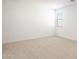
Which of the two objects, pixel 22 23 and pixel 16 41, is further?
pixel 22 23

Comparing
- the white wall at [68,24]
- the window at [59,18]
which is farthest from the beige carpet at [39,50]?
the window at [59,18]

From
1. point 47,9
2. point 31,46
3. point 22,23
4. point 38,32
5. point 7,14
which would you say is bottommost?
point 31,46

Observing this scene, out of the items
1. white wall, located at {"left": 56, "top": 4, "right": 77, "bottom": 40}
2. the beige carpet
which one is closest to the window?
white wall, located at {"left": 56, "top": 4, "right": 77, "bottom": 40}

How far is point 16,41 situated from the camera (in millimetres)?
2643

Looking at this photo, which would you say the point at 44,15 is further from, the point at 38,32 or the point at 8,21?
the point at 8,21

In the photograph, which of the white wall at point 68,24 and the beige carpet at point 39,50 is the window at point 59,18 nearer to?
the white wall at point 68,24

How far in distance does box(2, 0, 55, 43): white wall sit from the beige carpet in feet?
0.59

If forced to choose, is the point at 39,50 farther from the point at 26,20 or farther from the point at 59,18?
the point at 59,18

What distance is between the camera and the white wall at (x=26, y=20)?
2791mm

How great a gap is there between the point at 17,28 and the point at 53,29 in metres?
1.14

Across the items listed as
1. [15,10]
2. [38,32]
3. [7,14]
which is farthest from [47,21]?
[7,14]

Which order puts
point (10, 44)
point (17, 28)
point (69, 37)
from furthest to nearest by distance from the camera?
point (69, 37)
point (17, 28)
point (10, 44)

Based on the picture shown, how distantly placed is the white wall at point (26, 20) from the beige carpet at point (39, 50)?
0.18 m

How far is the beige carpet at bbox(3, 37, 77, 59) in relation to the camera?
2.04 metres
